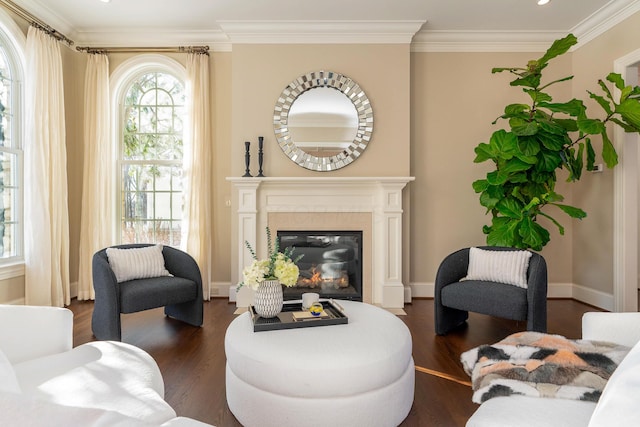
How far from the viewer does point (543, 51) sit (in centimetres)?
444

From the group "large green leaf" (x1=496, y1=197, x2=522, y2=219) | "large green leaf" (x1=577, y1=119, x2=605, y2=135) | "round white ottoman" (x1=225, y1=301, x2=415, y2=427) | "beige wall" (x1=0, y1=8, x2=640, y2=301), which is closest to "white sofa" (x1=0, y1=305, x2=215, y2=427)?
"round white ottoman" (x1=225, y1=301, x2=415, y2=427)

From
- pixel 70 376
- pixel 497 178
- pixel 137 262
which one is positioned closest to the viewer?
pixel 70 376

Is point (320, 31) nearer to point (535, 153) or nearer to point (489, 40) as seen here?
point (489, 40)

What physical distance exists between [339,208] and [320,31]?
1.98 m

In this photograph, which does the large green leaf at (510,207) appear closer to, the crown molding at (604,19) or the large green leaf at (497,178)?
the large green leaf at (497,178)

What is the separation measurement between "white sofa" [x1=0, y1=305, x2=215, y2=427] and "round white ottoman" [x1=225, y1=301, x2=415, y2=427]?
0.46 meters

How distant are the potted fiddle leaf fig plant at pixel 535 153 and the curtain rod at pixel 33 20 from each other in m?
4.54

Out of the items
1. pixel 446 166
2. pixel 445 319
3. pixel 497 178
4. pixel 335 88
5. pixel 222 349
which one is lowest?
pixel 222 349

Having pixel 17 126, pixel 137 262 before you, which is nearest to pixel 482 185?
pixel 137 262

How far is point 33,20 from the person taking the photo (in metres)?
3.69

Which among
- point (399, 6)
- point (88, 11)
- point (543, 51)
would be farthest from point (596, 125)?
point (88, 11)

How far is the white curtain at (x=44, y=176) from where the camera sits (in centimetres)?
366

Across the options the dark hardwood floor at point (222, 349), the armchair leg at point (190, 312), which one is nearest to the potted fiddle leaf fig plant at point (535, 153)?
the dark hardwood floor at point (222, 349)

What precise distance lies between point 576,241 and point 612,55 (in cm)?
202
